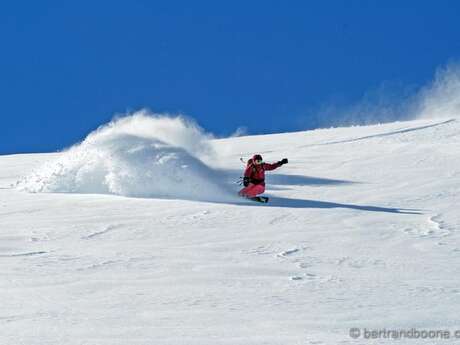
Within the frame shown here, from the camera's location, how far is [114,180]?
1449cm

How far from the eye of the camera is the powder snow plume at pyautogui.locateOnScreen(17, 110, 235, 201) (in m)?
14.2

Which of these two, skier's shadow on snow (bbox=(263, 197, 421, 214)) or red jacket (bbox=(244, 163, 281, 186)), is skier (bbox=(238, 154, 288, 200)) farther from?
skier's shadow on snow (bbox=(263, 197, 421, 214))

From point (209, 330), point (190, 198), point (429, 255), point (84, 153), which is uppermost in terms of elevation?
point (84, 153)

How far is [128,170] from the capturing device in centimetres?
1463

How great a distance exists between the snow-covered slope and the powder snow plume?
36 millimetres

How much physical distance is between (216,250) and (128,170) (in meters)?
6.29

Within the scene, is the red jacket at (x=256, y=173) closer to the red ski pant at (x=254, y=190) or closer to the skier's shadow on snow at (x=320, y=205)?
the red ski pant at (x=254, y=190)

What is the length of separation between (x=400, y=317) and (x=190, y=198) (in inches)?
331

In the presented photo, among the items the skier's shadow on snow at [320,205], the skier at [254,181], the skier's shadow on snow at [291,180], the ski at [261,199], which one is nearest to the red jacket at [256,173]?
the skier at [254,181]

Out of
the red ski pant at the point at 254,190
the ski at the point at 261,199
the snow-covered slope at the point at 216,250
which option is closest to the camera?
the snow-covered slope at the point at 216,250

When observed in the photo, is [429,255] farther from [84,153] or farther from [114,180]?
[84,153]

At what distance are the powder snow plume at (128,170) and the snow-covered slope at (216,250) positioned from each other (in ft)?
0.12

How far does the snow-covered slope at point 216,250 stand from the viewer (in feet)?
17.6

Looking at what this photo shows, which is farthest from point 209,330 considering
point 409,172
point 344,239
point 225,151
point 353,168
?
point 225,151
